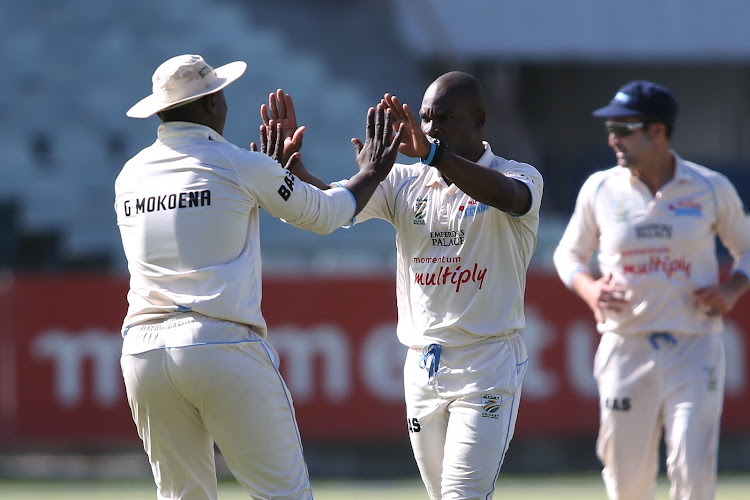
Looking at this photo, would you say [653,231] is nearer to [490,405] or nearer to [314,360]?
[490,405]

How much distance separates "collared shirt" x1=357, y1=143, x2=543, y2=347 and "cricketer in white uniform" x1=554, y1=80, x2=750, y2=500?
106cm

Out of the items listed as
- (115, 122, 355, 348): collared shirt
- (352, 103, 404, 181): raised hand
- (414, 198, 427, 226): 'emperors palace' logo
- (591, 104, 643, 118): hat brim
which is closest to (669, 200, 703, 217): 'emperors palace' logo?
(591, 104, 643, 118): hat brim

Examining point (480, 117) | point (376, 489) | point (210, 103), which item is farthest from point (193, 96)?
point (376, 489)

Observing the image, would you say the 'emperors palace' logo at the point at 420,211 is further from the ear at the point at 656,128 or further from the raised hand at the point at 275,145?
the ear at the point at 656,128

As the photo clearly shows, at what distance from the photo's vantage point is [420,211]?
5148 mm

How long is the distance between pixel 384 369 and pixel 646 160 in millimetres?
5058

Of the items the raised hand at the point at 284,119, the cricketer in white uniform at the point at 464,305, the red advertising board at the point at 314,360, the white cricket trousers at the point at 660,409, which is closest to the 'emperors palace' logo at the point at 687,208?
the white cricket trousers at the point at 660,409

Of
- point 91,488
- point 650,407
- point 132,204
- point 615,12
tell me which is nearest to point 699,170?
point 650,407

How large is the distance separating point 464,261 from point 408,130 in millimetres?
622

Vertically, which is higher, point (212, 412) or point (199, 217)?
point (199, 217)

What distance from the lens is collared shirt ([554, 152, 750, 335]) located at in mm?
5996

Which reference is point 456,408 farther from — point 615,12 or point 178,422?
point 615,12

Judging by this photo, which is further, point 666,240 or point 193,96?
point 666,240

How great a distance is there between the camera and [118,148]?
47.1 feet
